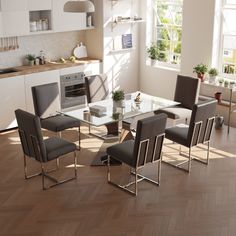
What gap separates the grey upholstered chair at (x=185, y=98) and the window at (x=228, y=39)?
1.28 m

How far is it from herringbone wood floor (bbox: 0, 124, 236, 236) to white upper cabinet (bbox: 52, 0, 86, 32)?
297 cm

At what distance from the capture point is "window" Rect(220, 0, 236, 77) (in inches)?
314

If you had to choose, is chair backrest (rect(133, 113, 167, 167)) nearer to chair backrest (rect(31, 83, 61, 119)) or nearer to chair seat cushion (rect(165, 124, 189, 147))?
chair seat cushion (rect(165, 124, 189, 147))

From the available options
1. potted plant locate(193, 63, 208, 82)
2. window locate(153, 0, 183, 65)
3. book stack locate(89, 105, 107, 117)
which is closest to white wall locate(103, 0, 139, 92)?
window locate(153, 0, 183, 65)

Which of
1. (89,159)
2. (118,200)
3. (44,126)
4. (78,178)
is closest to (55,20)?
(44,126)

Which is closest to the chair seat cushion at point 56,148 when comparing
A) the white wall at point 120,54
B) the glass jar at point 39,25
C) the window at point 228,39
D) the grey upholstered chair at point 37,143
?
the grey upholstered chair at point 37,143

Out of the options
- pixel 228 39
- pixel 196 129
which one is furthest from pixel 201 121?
pixel 228 39

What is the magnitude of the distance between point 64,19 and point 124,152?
3.70 m

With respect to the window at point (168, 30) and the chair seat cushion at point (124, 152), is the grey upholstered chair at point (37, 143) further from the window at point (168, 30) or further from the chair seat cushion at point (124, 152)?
the window at point (168, 30)

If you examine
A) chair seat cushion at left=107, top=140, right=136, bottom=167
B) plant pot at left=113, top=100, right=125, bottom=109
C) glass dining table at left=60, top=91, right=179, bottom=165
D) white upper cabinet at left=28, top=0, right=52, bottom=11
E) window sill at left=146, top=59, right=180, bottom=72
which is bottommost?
chair seat cushion at left=107, top=140, right=136, bottom=167

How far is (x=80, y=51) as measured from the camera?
9.14 m

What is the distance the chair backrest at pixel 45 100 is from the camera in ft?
22.4

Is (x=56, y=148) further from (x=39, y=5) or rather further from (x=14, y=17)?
(x=39, y=5)

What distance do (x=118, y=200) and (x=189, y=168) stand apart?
128 centimetres
